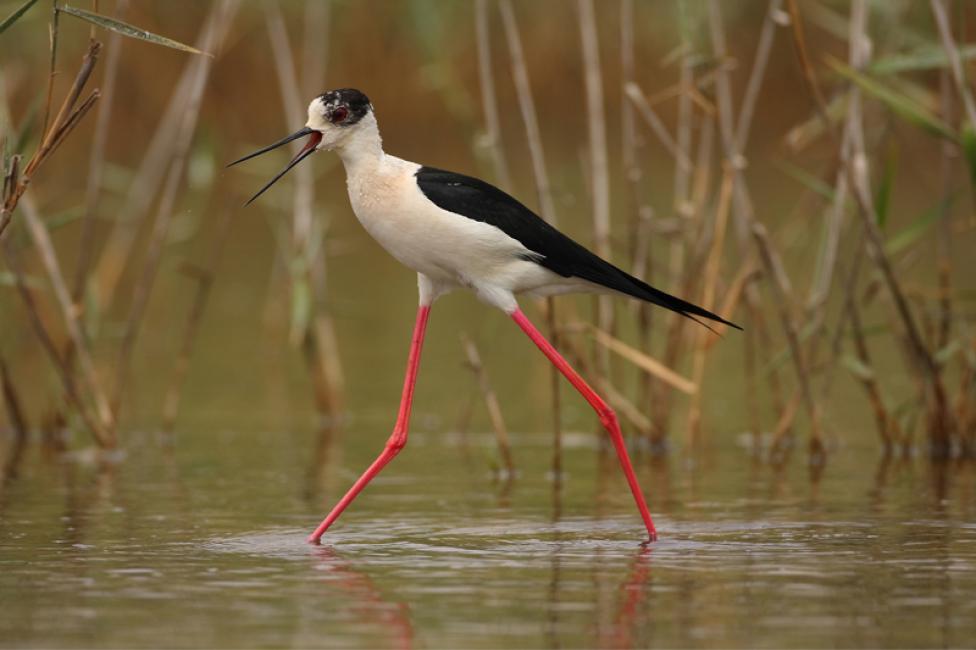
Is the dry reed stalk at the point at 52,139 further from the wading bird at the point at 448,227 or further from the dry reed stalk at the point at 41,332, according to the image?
the dry reed stalk at the point at 41,332

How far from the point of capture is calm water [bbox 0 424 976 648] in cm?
551

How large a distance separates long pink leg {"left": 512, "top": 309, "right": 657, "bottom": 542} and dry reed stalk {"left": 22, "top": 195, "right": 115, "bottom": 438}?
9.56 ft

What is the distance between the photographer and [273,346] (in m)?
14.2

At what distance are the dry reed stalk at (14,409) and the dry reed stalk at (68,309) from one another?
0.39 m

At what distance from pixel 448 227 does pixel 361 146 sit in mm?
465

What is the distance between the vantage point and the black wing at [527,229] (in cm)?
733

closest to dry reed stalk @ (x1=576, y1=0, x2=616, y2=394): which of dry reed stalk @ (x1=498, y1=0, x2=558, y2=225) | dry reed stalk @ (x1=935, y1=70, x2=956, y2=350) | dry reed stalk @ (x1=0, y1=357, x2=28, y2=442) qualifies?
dry reed stalk @ (x1=498, y1=0, x2=558, y2=225)

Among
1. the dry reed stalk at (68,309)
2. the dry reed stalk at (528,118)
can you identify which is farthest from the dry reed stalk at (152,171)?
the dry reed stalk at (528,118)

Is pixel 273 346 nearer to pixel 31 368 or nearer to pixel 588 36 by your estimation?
pixel 31 368

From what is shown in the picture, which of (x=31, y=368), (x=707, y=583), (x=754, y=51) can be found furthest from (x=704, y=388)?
(x=754, y=51)

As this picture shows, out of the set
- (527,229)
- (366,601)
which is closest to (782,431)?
(527,229)

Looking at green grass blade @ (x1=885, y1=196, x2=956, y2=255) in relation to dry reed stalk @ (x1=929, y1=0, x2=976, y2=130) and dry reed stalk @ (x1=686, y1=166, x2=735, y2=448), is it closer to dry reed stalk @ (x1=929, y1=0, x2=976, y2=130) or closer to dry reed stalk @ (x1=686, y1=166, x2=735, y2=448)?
dry reed stalk @ (x1=929, y1=0, x2=976, y2=130)

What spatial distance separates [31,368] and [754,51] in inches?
582

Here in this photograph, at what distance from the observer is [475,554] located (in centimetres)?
692
